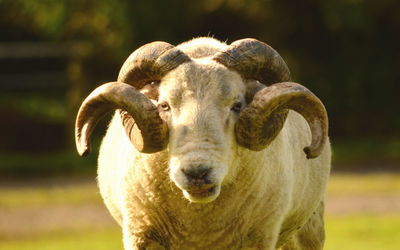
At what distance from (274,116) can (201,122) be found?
74 centimetres

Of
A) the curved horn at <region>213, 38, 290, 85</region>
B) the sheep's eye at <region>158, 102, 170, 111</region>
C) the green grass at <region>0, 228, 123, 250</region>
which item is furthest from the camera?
the green grass at <region>0, 228, 123, 250</region>

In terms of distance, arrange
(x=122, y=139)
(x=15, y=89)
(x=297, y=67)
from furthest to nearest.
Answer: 1. (x=15, y=89)
2. (x=297, y=67)
3. (x=122, y=139)

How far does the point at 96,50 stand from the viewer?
79.7 ft

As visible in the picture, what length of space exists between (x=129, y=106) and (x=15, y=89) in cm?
2073

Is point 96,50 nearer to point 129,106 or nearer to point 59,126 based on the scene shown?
point 59,126

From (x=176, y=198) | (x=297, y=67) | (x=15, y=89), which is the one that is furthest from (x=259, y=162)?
(x=15, y=89)

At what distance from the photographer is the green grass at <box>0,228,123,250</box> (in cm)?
1517

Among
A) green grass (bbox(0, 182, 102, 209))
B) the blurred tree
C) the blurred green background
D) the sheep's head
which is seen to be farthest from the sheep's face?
the blurred tree

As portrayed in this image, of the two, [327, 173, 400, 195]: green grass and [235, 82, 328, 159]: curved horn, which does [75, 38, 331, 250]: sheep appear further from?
[327, 173, 400, 195]: green grass

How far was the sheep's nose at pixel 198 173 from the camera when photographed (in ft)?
19.9

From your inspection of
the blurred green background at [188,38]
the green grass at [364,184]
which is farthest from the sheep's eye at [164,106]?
the blurred green background at [188,38]

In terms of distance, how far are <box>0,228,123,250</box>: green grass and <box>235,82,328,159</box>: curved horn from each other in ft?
27.5

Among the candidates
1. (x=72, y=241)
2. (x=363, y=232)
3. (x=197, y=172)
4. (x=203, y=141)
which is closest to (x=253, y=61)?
(x=203, y=141)

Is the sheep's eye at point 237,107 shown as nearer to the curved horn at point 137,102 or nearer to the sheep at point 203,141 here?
the sheep at point 203,141
